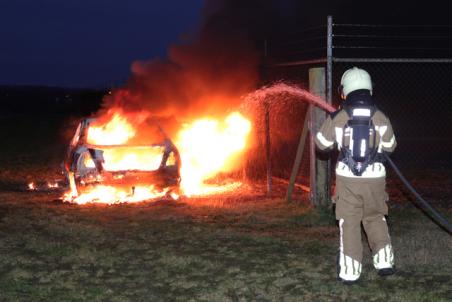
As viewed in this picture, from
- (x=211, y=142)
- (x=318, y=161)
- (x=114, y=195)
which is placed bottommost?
(x=114, y=195)

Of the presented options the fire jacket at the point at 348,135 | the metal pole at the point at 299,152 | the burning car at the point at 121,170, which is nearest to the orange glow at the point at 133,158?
the burning car at the point at 121,170

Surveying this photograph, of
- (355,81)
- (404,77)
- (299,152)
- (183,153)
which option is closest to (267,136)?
(299,152)

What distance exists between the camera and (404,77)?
30625 millimetres

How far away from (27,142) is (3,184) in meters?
10.4

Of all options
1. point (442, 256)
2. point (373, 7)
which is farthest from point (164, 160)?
point (373, 7)

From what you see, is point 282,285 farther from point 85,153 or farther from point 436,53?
point 436,53

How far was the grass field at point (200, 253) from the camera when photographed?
5336mm

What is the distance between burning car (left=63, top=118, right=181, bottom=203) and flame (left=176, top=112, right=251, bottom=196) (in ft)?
4.55

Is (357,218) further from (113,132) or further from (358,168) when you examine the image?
(113,132)

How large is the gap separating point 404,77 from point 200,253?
26.2 metres

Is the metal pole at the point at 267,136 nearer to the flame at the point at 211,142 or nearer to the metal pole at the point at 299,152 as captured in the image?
the metal pole at the point at 299,152

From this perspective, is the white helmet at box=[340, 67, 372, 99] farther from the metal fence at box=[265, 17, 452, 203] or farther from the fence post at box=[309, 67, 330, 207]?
the fence post at box=[309, 67, 330, 207]

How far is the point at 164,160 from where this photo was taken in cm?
950

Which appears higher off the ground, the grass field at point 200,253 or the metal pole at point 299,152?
the metal pole at point 299,152
